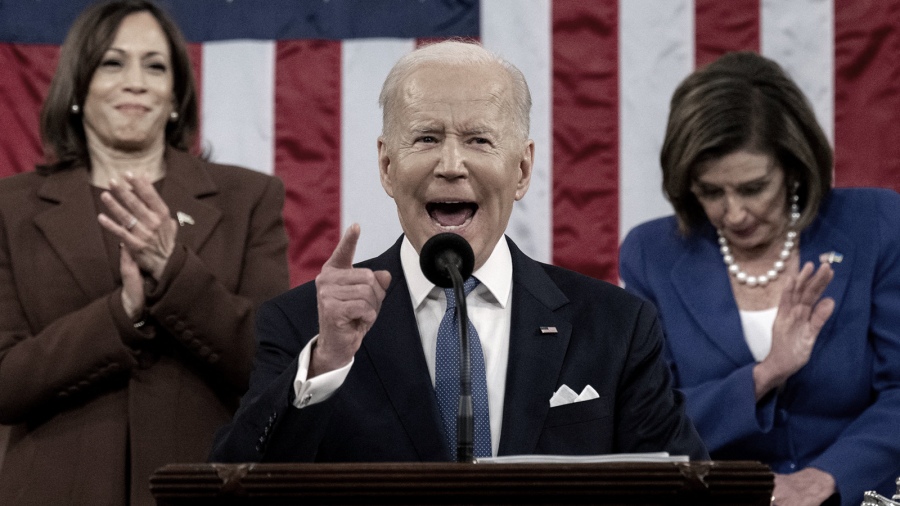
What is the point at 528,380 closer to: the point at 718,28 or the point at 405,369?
the point at 405,369

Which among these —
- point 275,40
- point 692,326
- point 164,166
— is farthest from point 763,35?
point 164,166

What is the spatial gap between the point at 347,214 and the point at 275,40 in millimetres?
565

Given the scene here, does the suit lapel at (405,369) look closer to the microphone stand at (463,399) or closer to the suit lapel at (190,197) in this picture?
the microphone stand at (463,399)

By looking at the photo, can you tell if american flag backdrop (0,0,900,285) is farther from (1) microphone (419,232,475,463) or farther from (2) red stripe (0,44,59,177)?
(1) microphone (419,232,475,463)

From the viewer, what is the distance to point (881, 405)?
9.44ft

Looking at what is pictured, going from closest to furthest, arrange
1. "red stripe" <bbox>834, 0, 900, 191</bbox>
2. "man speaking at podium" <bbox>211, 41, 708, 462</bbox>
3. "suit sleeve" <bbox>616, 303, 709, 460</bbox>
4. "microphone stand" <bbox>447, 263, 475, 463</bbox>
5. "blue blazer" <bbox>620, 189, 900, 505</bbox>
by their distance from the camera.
→ "microphone stand" <bbox>447, 263, 475, 463</bbox> < "man speaking at podium" <bbox>211, 41, 708, 462</bbox> < "suit sleeve" <bbox>616, 303, 709, 460</bbox> < "blue blazer" <bbox>620, 189, 900, 505</bbox> < "red stripe" <bbox>834, 0, 900, 191</bbox>

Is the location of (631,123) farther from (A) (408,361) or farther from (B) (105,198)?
(A) (408,361)

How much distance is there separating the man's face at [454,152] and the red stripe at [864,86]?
73.4 inches

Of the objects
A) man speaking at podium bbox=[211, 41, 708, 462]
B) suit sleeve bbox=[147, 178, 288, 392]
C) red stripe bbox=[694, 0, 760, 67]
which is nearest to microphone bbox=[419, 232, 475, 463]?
man speaking at podium bbox=[211, 41, 708, 462]

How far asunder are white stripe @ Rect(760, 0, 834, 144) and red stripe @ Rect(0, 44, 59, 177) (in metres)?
2.14

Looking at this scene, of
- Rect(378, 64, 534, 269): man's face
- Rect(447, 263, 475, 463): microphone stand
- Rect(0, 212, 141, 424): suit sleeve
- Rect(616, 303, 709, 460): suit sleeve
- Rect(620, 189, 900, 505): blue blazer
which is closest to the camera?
Rect(447, 263, 475, 463): microphone stand

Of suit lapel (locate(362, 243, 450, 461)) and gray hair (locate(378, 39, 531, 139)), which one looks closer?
suit lapel (locate(362, 243, 450, 461))

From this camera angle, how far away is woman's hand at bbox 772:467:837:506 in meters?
2.77

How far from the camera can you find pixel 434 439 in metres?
1.96
